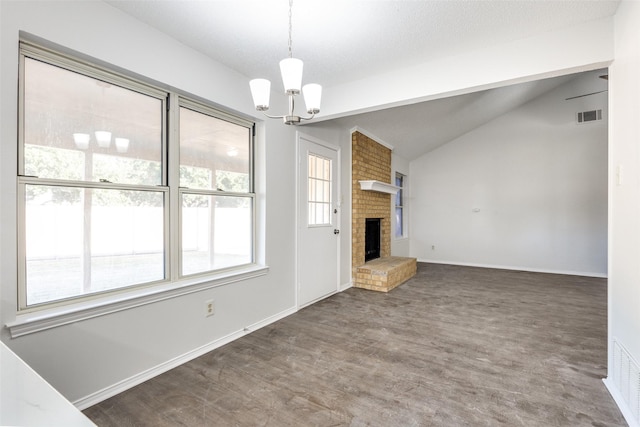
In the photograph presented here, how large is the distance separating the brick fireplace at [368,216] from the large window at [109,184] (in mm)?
2436

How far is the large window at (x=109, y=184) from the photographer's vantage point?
1.77m

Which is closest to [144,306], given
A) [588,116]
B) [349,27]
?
[349,27]

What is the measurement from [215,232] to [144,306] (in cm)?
86

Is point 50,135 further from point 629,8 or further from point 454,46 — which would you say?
point 629,8

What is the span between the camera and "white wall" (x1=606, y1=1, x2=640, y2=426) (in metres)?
1.71

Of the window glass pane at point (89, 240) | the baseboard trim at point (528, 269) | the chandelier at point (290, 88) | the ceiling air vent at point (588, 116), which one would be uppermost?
the ceiling air vent at point (588, 116)

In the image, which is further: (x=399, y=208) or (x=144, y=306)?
(x=399, y=208)

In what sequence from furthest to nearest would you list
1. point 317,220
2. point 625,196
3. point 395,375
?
point 317,220 < point 395,375 < point 625,196

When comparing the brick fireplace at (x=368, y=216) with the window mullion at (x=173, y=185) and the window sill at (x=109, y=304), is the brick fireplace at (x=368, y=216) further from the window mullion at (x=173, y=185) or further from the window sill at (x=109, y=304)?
the window mullion at (x=173, y=185)

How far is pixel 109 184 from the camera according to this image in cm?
205

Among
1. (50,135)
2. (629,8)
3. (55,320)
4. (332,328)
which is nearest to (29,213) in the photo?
(50,135)

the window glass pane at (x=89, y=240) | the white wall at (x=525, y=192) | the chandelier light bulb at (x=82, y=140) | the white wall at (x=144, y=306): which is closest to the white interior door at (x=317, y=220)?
the white wall at (x=144, y=306)

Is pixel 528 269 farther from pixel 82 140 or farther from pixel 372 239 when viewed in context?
pixel 82 140

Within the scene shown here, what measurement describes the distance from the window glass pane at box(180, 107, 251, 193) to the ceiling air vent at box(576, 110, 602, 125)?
632 cm
